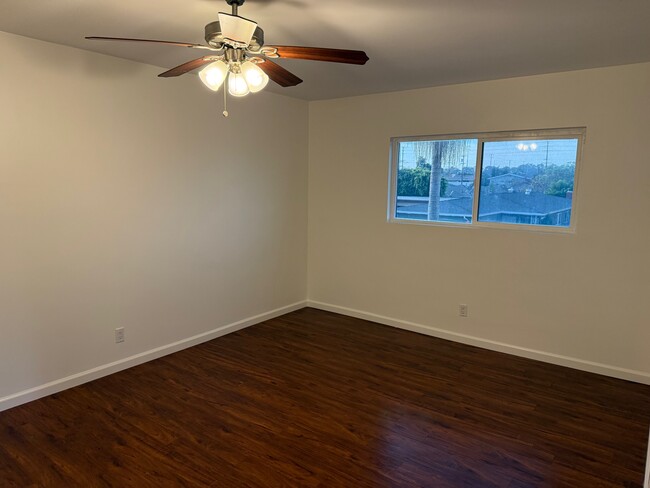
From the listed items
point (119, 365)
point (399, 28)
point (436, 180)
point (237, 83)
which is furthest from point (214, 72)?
point (436, 180)

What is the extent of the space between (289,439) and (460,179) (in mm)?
2749

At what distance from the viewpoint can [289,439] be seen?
2.51 m

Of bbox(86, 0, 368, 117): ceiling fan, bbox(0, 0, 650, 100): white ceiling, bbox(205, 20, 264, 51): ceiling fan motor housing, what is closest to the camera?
bbox(86, 0, 368, 117): ceiling fan

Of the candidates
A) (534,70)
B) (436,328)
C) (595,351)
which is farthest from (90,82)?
(595,351)

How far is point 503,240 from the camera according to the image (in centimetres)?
374

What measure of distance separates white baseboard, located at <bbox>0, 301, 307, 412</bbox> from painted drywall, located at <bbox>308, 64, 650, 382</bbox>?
3.73 feet

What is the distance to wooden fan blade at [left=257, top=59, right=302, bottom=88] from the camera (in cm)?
220

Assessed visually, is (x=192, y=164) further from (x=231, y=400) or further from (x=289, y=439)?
(x=289, y=439)

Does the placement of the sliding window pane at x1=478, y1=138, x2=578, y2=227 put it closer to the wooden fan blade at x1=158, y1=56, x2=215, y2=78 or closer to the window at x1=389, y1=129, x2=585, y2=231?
the window at x1=389, y1=129, x2=585, y2=231

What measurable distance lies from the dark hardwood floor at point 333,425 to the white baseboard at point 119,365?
2.8 inches

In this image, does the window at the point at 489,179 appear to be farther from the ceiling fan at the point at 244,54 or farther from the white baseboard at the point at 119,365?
the ceiling fan at the point at 244,54

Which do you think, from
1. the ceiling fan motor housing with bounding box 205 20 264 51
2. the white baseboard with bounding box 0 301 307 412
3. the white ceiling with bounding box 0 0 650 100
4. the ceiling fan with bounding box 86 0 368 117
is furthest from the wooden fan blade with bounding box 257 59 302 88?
the white baseboard with bounding box 0 301 307 412

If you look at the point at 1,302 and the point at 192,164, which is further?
the point at 192,164

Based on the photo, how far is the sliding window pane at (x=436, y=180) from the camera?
3.97 m
